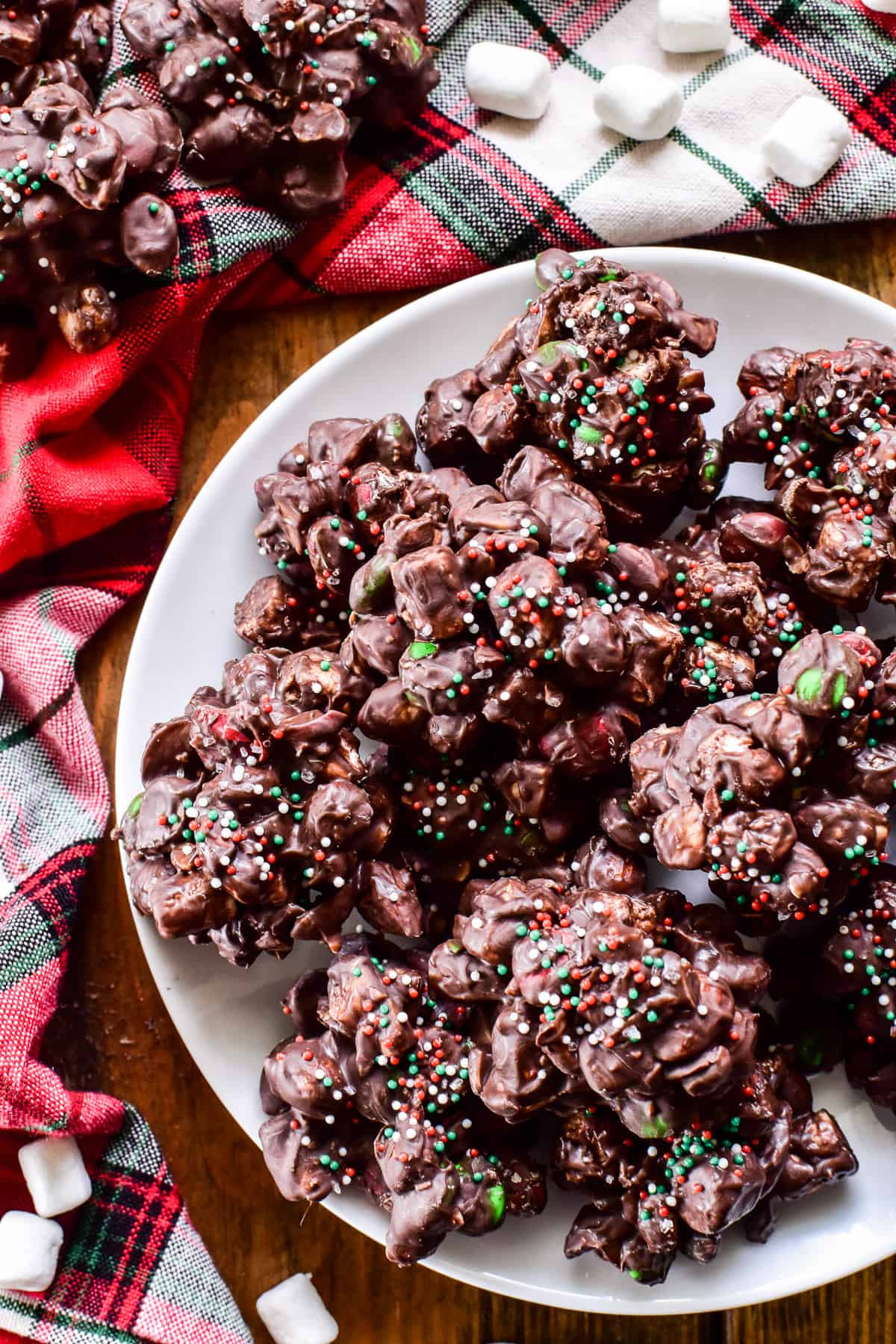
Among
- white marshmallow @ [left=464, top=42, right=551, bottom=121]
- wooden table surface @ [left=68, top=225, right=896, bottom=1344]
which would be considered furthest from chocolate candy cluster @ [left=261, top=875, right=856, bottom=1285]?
white marshmallow @ [left=464, top=42, right=551, bottom=121]

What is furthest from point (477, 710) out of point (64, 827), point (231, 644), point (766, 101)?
point (766, 101)

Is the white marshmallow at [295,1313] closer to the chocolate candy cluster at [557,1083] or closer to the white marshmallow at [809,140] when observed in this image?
the chocolate candy cluster at [557,1083]

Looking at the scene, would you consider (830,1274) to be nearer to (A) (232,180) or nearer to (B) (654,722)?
(B) (654,722)

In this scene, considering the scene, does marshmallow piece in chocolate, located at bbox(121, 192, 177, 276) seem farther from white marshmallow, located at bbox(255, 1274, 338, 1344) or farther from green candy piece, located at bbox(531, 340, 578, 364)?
white marshmallow, located at bbox(255, 1274, 338, 1344)

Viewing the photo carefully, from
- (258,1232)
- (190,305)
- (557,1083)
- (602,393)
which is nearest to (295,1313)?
(258,1232)

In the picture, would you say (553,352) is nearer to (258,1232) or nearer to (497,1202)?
(497,1202)

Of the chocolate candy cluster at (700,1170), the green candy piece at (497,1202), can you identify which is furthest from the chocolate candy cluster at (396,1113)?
the chocolate candy cluster at (700,1170)
